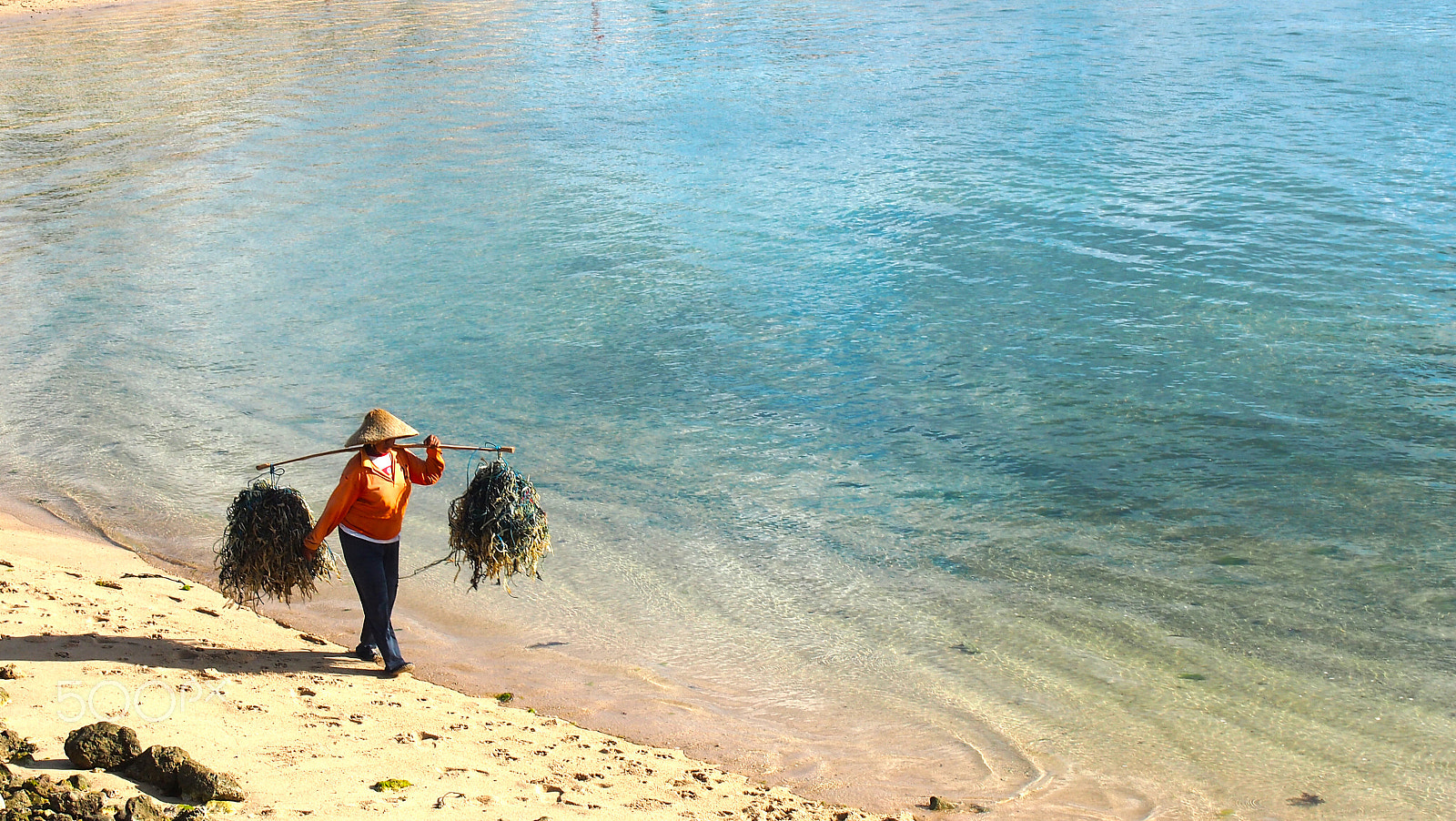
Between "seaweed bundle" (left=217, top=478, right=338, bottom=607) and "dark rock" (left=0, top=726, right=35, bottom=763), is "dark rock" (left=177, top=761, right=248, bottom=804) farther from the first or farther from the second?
"seaweed bundle" (left=217, top=478, right=338, bottom=607)

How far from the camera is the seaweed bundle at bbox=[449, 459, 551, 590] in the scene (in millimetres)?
6547

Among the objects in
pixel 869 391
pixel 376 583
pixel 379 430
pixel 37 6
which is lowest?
pixel 869 391

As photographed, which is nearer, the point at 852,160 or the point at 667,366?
the point at 667,366

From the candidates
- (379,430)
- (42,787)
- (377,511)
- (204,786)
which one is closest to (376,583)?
(377,511)

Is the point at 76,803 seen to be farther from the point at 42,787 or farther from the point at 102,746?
the point at 102,746

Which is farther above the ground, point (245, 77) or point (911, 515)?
point (245, 77)

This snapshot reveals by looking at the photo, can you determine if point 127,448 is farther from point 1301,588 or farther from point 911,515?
point 1301,588

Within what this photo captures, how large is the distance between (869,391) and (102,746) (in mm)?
7843

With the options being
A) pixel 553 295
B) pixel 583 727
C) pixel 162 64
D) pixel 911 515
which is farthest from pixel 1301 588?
pixel 162 64

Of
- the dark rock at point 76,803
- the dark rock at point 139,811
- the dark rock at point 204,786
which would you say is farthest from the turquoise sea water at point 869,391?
the dark rock at point 76,803

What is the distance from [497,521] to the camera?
653 centimetres

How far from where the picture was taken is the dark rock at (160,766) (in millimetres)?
4551

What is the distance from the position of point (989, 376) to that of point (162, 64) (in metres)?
29.3

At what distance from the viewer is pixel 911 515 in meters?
9.12
